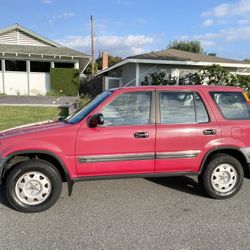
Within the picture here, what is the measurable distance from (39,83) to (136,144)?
20.5 m

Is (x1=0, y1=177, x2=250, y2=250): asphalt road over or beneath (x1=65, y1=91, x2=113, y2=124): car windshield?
beneath

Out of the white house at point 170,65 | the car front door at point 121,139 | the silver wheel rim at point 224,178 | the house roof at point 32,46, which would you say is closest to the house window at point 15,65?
the house roof at point 32,46

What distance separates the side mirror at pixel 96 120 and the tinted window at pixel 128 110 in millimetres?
165

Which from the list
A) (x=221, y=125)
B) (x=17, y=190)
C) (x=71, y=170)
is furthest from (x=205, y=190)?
(x=17, y=190)

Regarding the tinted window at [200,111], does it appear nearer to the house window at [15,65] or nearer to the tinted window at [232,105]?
the tinted window at [232,105]

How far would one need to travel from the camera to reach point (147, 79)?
56.4ft

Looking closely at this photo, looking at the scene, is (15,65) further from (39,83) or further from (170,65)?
(170,65)

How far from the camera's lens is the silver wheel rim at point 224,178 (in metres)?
4.88

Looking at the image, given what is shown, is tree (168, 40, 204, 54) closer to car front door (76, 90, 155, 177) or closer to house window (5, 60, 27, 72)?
house window (5, 60, 27, 72)

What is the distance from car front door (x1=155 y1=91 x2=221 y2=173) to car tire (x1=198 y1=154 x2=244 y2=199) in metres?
0.22

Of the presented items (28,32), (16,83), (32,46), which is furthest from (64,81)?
(28,32)

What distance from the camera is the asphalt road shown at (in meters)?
3.51

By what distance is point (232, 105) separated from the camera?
5047 mm

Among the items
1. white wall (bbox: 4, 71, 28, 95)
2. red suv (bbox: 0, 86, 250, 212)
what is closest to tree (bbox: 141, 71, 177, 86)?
white wall (bbox: 4, 71, 28, 95)
